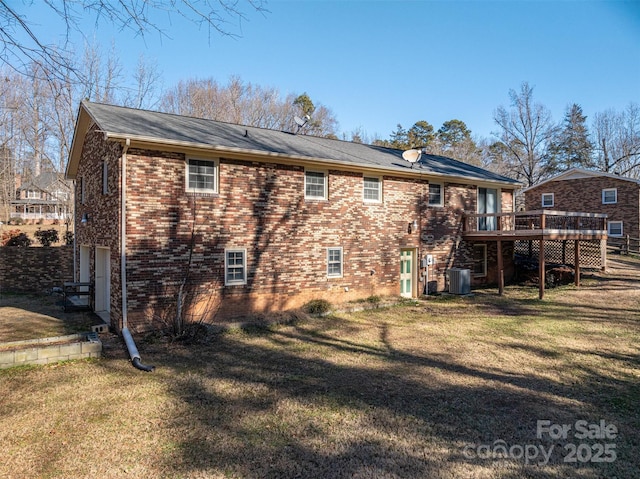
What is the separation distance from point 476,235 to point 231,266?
10.2 m

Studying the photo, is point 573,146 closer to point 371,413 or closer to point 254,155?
point 254,155

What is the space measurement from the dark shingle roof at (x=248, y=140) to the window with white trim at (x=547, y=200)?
13.5m

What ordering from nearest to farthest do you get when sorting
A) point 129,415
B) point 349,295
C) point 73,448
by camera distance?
point 73,448 < point 129,415 < point 349,295

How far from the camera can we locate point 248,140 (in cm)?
1200

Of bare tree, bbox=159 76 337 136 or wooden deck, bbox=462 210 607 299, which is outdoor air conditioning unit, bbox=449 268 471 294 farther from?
bare tree, bbox=159 76 337 136

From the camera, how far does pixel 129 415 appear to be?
5.25 metres

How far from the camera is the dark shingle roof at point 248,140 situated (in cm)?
964

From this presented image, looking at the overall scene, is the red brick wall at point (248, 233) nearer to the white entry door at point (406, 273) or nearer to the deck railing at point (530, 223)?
the white entry door at point (406, 273)

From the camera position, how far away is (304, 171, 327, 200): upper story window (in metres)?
12.2

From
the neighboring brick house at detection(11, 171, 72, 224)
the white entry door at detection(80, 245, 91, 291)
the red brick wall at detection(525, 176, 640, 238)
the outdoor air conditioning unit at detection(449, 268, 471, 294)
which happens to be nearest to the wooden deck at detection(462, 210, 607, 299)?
the outdoor air conditioning unit at detection(449, 268, 471, 294)

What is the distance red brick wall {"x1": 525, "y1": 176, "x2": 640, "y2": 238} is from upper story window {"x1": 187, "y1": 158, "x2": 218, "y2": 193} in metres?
25.9

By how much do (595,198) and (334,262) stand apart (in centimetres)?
2259

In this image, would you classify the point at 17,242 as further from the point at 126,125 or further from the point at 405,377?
the point at 405,377

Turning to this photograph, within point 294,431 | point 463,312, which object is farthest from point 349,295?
point 294,431
